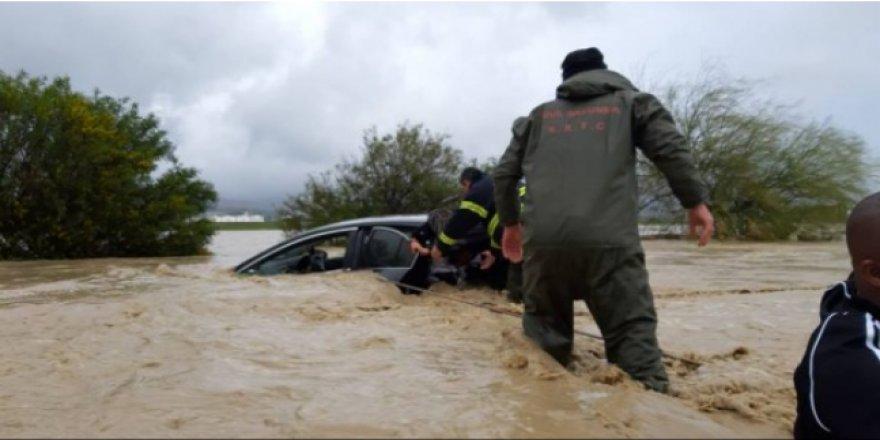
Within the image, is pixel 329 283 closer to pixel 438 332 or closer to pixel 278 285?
pixel 278 285

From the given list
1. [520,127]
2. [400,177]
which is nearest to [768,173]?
[400,177]

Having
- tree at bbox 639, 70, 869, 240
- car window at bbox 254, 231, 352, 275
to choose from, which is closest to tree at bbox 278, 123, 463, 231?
Answer: tree at bbox 639, 70, 869, 240

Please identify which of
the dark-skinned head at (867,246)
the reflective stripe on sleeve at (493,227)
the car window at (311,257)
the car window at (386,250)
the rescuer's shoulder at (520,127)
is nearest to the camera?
the dark-skinned head at (867,246)

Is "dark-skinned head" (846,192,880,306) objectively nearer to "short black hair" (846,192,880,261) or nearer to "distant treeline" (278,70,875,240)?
"short black hair" (846,192,880,261)

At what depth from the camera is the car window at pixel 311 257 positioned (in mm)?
6910

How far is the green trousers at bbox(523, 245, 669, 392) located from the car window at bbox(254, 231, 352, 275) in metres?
3.57

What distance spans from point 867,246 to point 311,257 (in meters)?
5.32

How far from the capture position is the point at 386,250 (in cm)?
668

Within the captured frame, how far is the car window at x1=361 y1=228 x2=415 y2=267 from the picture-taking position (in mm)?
6582

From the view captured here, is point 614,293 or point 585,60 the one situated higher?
point 585,60

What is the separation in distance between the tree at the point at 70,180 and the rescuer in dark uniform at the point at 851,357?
1921 cm

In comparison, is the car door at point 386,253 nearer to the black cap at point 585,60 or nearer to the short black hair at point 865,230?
the black cap at point 585,60

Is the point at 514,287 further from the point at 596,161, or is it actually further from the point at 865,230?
the point at 865,230

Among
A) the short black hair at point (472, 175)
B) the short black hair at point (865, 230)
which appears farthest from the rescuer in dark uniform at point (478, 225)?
the short black hair at point (865, 230)
